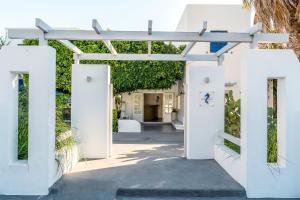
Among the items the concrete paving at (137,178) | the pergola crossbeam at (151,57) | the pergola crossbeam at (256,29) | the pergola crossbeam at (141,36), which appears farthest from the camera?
the pergola crossbeam at (151,57)

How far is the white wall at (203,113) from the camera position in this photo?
Result: 8539 millimetres

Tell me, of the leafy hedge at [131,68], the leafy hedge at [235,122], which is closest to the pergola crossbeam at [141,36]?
the leafy hedge at [235,122]

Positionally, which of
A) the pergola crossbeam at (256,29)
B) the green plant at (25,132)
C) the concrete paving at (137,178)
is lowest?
the concrete paving at (137,178)

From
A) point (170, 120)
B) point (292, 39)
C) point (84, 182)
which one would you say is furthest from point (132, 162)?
point (170, 120)

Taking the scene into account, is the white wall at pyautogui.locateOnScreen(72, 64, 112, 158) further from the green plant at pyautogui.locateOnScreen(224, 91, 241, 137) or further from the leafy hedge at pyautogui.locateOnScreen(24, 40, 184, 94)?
the leafy hedge at pyautogui.locateOnScreen(24, 40, 184, 94)

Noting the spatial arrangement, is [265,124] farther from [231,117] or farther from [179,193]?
[231,117]

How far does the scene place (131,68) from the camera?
62.8 ft

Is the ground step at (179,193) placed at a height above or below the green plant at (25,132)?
below

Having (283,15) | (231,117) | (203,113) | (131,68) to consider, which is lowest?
(231,117)

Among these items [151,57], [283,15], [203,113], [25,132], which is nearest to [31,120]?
[25,132]

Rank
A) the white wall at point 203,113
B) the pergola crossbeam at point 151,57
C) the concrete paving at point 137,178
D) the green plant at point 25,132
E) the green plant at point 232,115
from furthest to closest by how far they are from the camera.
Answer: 1. the pergola crossbeam at point 151,57
2. the green plant at point 232,115
3. the white wall at point 203,113
4. the green plant at point 25,132
5. the concrete paving at point 137,178

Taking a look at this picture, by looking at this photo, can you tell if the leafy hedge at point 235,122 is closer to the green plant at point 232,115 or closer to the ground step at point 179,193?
the green plant at point 232,115

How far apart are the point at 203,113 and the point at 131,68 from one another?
1121 centimetres

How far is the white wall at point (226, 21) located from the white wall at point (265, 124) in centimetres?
1318
